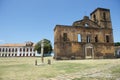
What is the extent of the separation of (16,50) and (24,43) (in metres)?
6.28

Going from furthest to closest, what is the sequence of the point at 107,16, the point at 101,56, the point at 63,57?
the point at 107,16 → the point at 101,56 → the point at 63,57

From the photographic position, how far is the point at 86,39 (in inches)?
1222

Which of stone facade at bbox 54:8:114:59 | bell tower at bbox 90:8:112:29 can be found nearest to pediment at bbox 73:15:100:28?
stone facade at bbox 54:8:114:59

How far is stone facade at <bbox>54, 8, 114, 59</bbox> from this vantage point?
2922 centimetres

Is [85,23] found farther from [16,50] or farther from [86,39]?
[16,50]

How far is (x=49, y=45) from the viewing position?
59312 millimetres

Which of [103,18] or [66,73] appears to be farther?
[103,18]

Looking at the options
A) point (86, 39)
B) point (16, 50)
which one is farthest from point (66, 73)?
point (16, 50)

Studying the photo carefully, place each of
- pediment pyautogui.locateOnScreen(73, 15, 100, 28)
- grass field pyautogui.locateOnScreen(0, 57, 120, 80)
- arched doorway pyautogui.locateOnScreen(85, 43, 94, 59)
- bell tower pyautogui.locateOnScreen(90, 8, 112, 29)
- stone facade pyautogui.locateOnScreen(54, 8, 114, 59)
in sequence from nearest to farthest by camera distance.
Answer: grass field pyautogui.locateOnScreen(0, 57, 120, 80) < stone facade pyautogui.locateOnScreen(54, 8, 114, 59) < arched doorway pyautogui.locateOnScreen(85, 43, 94, 59) < pediment pyautogui.locateOnScreen(73, 15, 100, 28) < bell tower pyautogui.locateOnScreen(90, 8, 112, 29)

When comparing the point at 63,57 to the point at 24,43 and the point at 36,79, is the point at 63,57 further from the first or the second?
the point at 24,43

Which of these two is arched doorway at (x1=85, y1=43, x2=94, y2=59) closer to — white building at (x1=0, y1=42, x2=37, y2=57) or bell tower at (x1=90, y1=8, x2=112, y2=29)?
bell tower at (x1=90, y1=8, x2=112, y2=29)

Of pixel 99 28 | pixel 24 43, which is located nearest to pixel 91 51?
pixel 99 28

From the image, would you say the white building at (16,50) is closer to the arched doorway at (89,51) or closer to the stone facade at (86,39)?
the stone facade at (86,39)

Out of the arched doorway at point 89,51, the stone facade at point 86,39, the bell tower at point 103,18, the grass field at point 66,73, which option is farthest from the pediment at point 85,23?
the grass field at point 66,73
